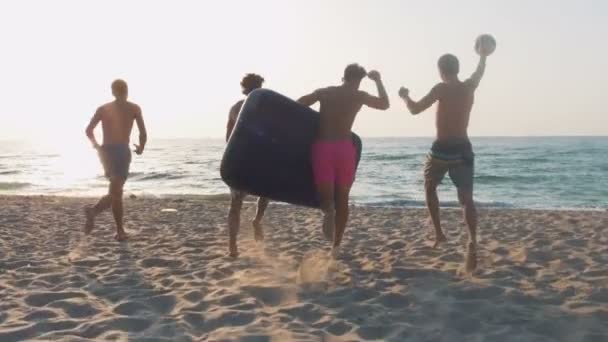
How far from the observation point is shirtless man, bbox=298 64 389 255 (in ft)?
15.6

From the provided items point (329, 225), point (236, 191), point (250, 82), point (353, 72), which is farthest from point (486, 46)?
point (236, 191)

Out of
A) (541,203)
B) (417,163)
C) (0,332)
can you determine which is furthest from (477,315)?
(417,163)

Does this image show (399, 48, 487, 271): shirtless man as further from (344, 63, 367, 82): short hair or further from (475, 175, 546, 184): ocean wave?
(475, 175, 546, 184): ocean wave

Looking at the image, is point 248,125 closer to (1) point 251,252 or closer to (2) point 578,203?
(1) point 251,252

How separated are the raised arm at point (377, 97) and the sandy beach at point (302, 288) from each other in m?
1.38

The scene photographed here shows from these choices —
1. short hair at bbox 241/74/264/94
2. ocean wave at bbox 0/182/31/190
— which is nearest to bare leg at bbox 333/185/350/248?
short hair at bbox 241/74/264/94

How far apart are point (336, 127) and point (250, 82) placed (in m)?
1.14

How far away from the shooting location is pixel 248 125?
192 inches

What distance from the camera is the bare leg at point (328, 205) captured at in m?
4.79

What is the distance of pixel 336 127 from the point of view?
477 centimetres

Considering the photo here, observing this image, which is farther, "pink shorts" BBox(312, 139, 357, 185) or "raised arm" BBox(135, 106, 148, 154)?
"raised arm" BBox(135, 106, 148, 154)

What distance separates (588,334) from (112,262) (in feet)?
13.1

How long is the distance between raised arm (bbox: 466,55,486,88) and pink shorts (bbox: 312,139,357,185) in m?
1.11

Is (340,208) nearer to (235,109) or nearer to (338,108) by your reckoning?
(338,108)
